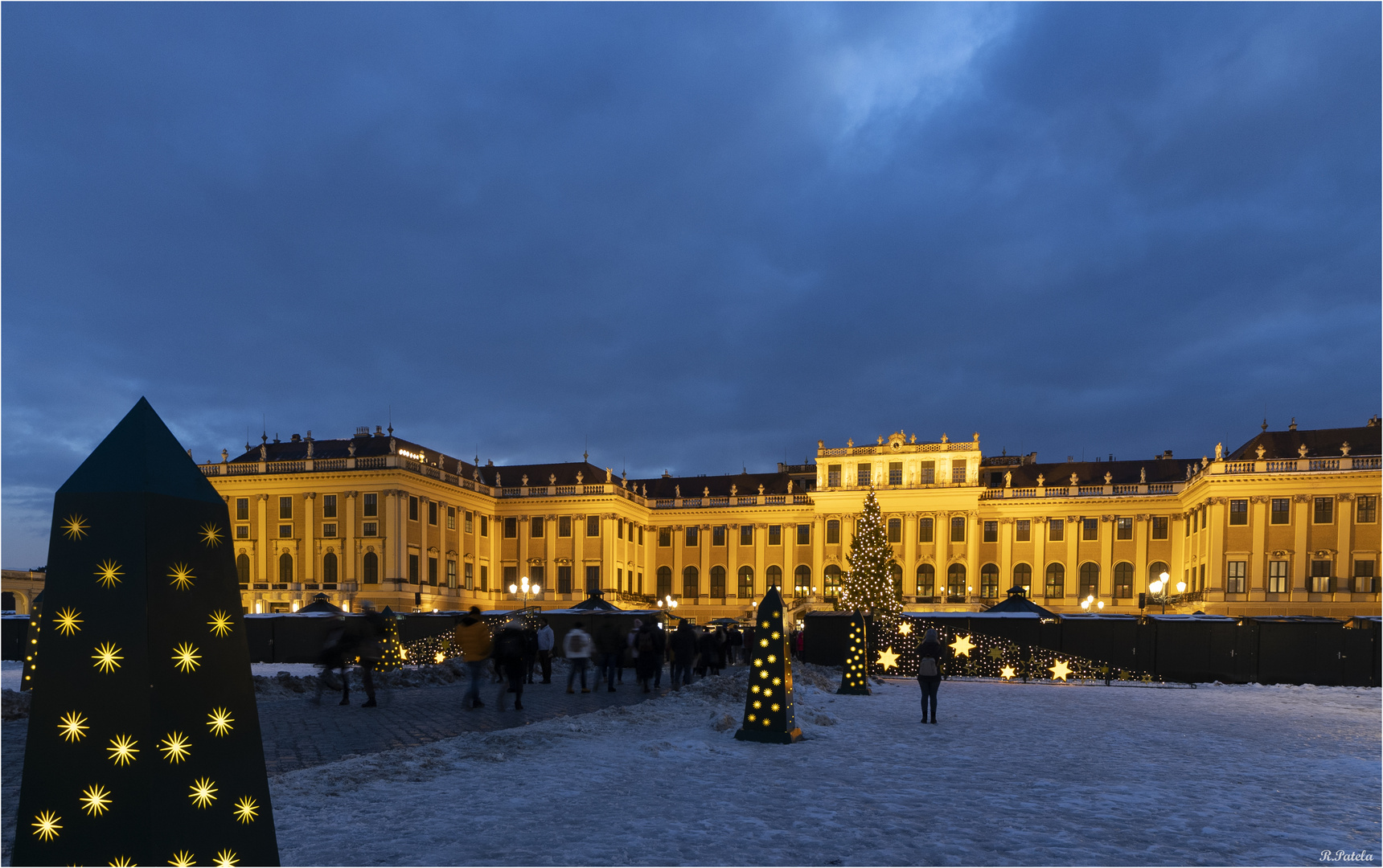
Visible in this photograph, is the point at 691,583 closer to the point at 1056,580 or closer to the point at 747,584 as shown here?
the point at 747,584

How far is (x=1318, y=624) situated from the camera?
26719mm

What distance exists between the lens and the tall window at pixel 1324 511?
189 ft

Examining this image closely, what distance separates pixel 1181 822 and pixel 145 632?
8375mm

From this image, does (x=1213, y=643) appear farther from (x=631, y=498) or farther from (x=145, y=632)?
(x=631, y=498)

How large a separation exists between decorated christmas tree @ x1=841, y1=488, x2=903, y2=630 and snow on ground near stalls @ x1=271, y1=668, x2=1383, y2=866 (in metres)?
32.5

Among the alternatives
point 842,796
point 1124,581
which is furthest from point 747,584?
point 842,796

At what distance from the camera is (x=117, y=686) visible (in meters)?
3.71

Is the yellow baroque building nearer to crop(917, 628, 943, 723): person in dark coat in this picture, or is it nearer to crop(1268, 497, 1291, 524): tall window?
crop(1268, 497, 1291, 524): tall window

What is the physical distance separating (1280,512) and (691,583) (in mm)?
44935

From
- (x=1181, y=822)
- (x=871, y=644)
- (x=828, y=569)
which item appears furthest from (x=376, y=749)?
(x=828, y=569)

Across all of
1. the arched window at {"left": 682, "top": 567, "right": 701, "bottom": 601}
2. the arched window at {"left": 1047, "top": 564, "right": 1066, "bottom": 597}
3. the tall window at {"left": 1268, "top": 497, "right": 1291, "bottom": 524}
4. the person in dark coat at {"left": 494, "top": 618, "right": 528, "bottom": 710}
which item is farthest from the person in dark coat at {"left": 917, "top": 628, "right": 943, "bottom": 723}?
the arched window at {"left": 682, "top": 567, "right": 701, "bottom": 601}

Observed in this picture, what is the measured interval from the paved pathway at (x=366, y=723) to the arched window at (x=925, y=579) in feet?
178

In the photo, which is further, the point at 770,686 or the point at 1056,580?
the point at 1056,580

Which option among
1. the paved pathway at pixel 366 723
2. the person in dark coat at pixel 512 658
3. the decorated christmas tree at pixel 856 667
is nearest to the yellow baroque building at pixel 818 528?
the decorated christmas tree at pixel 856 667
